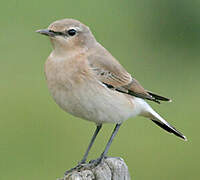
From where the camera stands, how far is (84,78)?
7.36 meters

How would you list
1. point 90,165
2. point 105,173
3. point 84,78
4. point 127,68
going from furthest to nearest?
point 127,68
point 84,78
point 90,165
point 105,173

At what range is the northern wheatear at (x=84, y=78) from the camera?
7309 millimetres

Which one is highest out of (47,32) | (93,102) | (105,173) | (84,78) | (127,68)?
(47,32)

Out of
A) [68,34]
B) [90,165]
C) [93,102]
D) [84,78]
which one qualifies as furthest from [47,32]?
[90,165]

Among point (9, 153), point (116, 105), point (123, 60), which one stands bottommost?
point (9, 153)

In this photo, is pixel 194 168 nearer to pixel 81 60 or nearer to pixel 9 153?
pixel 9 153

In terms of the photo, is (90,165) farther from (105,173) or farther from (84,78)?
(84,78)

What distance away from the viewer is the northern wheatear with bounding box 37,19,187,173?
731 centimetres

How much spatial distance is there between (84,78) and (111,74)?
35 cm

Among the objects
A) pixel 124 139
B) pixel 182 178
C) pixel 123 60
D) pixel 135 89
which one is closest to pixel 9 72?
pixel 123 60

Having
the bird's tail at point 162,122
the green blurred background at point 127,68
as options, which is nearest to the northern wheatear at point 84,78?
the bird's tail at point 162,122

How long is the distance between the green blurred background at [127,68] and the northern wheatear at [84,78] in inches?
115

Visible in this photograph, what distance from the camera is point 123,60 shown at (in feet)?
43.5

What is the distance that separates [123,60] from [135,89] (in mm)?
5395
